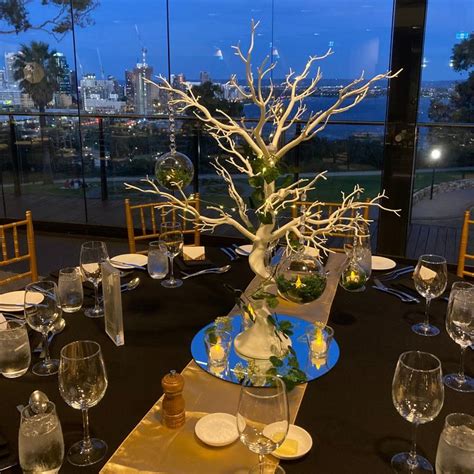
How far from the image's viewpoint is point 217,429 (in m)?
1.25

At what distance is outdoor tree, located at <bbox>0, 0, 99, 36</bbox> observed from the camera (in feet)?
18.0

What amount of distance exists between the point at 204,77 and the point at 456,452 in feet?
14.6

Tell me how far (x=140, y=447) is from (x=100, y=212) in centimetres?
492

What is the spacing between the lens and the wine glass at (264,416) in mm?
1022

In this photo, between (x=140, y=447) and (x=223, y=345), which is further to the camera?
(x=223, y=345)

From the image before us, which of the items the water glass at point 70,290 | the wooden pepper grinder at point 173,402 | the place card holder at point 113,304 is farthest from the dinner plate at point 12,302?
the wooden pepper grinder at point 173,402

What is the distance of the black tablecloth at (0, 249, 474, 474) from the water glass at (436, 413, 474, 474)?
197mm

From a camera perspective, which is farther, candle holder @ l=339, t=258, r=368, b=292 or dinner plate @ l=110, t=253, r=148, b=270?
dinner plate @ l=110, t=253, r=148, b=270

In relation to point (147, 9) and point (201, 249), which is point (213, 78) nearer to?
point (147, 9)

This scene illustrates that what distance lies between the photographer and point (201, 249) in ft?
8.12

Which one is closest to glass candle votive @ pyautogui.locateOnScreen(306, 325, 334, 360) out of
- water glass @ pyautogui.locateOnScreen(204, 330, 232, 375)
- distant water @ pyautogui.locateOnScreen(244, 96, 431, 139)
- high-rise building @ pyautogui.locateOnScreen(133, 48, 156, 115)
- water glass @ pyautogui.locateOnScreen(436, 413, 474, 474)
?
water glass @ pyautogui.locateOnScreen(204, 330, 232, 375)

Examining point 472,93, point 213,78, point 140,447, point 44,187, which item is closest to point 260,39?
point 213,78

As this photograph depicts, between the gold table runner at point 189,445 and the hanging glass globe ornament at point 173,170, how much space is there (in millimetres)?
983

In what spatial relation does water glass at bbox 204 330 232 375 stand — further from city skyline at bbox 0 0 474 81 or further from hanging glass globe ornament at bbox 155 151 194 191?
city skyline at bbox 0 0 474 81
